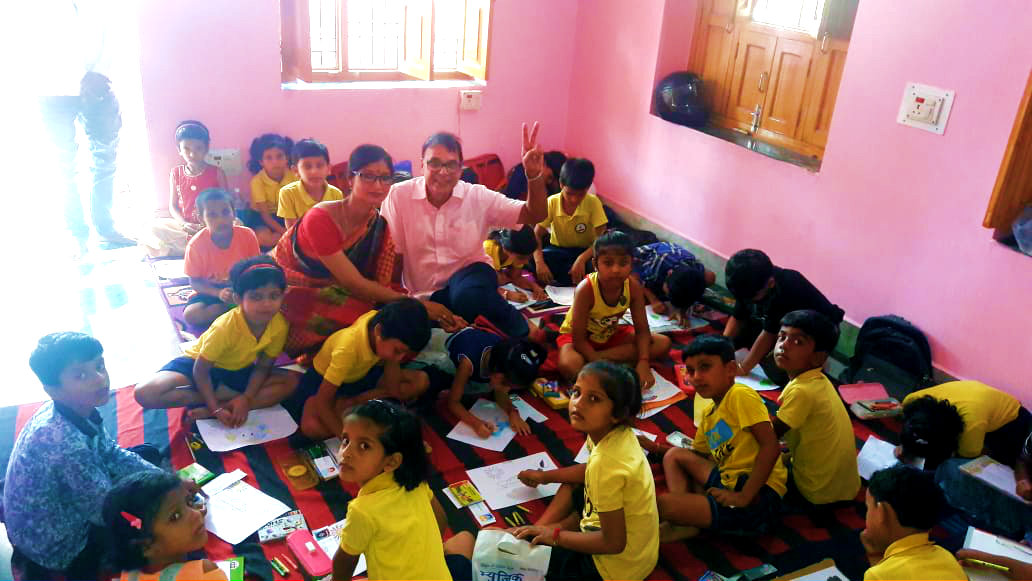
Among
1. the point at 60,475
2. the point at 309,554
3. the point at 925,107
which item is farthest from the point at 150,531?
the point at 925,107

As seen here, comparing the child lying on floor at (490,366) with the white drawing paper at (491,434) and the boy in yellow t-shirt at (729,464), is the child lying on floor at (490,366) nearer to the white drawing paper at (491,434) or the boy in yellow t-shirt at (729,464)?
the white drawing paper at (491,434)

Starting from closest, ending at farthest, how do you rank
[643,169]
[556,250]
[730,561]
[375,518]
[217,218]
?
1. [375,518]
2. [730,561]
3. [217,218]
4. [556,250]
5. [643,169]

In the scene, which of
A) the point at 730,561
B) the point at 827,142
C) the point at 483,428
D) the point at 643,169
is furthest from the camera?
the point at 643,169

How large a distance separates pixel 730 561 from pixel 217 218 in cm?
257

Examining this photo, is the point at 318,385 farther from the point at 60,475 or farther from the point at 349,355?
the point at 60,475

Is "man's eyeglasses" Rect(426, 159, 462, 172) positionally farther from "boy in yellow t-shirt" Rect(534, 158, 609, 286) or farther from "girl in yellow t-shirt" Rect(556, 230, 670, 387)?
"boy in yellow t-shirt" Rect(534, 158, 609, 286)

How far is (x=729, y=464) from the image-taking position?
2492 mm

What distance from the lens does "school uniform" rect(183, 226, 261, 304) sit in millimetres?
3496

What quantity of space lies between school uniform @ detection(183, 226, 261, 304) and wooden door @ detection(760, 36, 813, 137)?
2954 millimetres

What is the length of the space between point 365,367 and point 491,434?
0.54 m

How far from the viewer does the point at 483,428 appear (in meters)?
2.89

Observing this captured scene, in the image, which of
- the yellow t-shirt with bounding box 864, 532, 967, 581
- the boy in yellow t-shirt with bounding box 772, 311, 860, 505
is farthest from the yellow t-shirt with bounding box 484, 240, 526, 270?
the yellow t-shirt with bounding box 864, 532, 967, 581

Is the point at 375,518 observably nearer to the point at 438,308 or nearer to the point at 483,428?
the point at 483,428

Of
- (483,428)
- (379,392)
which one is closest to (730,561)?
(483,428)
